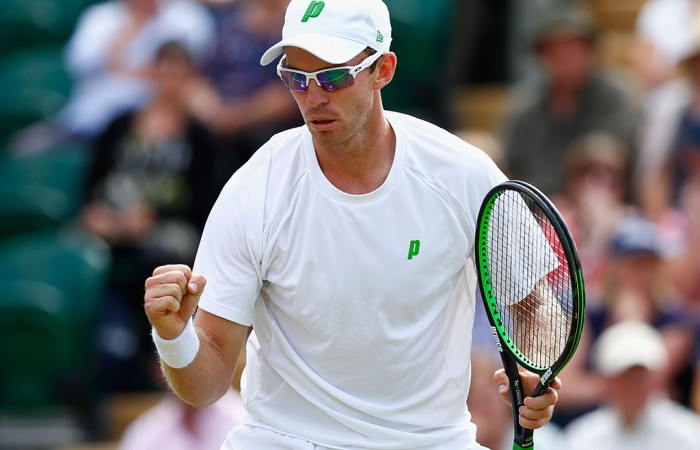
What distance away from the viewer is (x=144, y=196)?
7.90 meters

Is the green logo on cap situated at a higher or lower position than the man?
higher

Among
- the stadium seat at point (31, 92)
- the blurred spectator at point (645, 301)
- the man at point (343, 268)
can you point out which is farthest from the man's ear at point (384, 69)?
the stadium seat at point (31, 92)

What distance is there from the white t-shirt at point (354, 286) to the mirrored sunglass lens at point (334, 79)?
0.25m

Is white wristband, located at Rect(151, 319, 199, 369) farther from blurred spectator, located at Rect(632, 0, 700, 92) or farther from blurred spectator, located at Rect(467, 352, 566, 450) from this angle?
blurred spectator, located at Rect(632, 0, 700, 92)

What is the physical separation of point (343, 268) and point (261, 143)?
439 centimetres

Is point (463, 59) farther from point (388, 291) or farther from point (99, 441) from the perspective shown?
point (388, 291)

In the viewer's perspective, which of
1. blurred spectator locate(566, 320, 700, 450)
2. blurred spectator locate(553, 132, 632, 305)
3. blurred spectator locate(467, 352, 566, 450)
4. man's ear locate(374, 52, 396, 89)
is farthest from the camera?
blurred spectator locate(553, 132, 632, 305)

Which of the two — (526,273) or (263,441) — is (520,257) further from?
(263,441)

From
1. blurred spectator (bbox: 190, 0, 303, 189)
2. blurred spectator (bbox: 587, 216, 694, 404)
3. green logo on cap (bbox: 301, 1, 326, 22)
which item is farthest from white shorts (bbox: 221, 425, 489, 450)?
blurred spectator (bbox: 190, 0, 303, 189)

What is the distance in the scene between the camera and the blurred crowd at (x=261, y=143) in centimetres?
668

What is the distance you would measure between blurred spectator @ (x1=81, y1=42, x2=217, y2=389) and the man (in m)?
3.54

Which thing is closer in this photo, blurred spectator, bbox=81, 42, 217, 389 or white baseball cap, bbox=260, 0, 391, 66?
white baseball cap, bbox=260, 0, 391, 66

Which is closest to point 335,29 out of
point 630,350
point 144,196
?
point 630,350

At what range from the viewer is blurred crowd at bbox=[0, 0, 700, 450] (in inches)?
263
